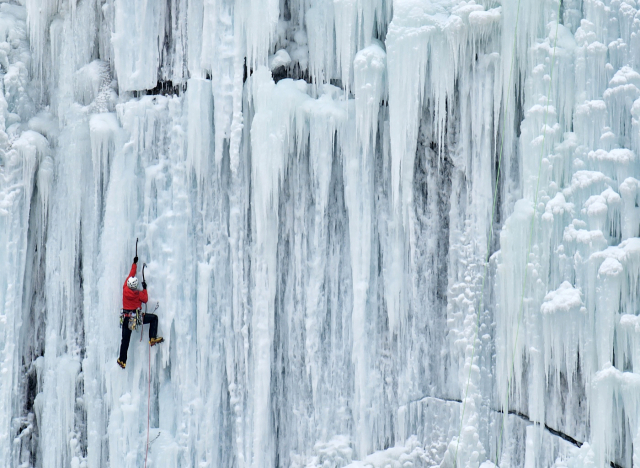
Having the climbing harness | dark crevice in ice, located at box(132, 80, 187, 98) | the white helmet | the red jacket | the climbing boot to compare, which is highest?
dark crevice in ice, located at box(132, 80, 187, 98)

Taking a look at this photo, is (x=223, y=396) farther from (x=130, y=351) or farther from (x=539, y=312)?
(x=539, y=312)

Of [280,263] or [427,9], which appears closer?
[427,9]

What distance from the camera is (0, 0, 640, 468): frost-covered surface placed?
6.24 meters

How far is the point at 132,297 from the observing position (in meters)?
7.04

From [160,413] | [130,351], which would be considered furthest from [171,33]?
[160,413]

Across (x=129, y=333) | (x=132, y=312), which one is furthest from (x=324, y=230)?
(x=129, y=333)

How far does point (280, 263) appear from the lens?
23.9 feet

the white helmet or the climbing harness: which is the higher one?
the white helmet

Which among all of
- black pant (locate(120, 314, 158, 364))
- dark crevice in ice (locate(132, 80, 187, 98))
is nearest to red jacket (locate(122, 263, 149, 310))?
black pant (locate(120, 314, 158, 364))

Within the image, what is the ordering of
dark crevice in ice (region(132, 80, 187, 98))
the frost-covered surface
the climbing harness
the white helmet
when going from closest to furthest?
the frost-covered surface, the white helmet, the climbing harness, dark crevice in ice (region(132, 80, 187, 98))

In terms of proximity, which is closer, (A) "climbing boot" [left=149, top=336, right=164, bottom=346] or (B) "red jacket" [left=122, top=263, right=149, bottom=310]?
(B) "red jacket" [left=122, top=263, right=149, bottom=310]

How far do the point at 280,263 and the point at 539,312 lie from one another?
242 centimetres

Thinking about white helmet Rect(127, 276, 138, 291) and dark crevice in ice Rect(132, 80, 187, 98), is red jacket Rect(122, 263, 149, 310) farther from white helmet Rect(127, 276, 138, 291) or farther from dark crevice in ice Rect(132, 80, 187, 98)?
→ dark crevice in ice Rect(132, 80, 187, 98)

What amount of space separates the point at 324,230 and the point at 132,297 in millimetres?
1878
